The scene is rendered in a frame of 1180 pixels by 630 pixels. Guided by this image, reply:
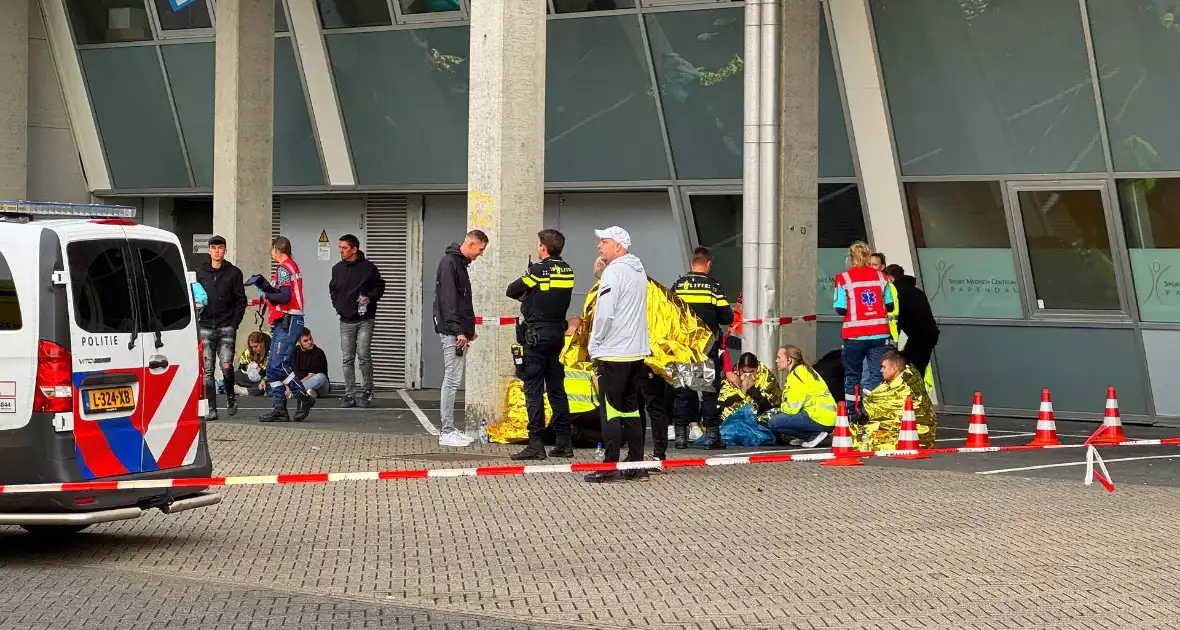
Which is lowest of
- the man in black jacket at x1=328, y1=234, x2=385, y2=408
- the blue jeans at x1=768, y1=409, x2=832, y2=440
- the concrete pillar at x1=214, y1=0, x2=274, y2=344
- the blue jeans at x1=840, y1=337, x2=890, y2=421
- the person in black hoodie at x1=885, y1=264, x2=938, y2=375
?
the blue jeans at x1=768, y1=409, x2=832, y2=440

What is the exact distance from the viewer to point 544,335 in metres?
13.5

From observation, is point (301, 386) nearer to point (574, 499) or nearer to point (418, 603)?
point (574, 499)

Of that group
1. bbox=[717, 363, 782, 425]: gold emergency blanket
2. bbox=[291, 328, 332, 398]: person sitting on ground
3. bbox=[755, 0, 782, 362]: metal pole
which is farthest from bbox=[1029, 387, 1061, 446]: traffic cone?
bbox=[291, 328, 332, 398]: person sitting on ground

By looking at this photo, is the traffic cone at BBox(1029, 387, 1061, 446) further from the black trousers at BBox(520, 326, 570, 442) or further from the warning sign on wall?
the warning sign on wall

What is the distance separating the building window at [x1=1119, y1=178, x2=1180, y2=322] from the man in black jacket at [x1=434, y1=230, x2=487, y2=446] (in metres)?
7.44

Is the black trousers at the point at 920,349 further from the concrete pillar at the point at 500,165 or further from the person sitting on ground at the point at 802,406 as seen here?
the concrete pillar at the point at 500,165

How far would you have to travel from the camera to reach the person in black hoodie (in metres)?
16.4

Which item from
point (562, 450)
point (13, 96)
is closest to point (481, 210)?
point (562, 450)

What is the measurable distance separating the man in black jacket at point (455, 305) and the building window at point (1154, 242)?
7442 mm

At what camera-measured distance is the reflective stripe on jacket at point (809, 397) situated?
14.8 meters

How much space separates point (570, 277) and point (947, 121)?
263 inches

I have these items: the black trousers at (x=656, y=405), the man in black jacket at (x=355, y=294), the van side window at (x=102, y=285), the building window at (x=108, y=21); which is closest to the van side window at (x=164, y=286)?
the van side window at (x=102, y=285)

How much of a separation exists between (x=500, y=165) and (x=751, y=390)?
3051 mm

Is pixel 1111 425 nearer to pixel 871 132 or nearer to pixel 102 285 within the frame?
pixel 871 132
